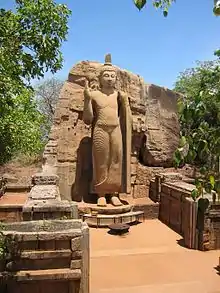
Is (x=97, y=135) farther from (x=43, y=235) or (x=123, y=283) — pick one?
(x=43, y=235)

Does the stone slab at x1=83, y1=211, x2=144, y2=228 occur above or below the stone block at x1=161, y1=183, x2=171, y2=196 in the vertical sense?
below

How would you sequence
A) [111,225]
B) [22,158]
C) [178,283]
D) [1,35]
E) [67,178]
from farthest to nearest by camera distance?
[22,158] → [67,178] → [111,225] → [178,283] → [1,35]

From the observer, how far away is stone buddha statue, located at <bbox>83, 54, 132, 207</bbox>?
26.3 feet

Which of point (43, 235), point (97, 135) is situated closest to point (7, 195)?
point (97, 135)

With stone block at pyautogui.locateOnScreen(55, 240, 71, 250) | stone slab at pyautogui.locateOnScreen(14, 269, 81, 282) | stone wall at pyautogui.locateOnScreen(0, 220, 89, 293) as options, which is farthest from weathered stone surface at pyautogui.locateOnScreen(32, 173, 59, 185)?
stone slab at pyautogui.locateOnScreen(14, 269, 81, 282)

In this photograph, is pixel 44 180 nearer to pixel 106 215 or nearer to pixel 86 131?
pixel 106 215

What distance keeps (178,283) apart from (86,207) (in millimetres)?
3549

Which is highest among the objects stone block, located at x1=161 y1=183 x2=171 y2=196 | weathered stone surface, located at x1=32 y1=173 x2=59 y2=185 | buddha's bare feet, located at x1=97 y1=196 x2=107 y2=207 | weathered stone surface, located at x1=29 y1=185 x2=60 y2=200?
weathered stone surface, located at x1=32 y1=173 x2=59 y2=185

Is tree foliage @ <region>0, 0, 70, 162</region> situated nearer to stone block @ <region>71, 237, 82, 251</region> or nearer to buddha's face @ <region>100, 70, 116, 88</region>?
stone block @ <region>71, 237, 82, 251</region>

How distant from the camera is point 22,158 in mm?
18312

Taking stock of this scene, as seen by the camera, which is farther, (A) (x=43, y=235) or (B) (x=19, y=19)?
(A) (x=43, y=235)

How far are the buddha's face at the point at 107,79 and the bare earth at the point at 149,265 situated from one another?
3390 millimetres

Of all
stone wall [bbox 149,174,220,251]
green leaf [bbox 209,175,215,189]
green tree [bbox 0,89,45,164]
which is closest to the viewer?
green leaf [bbox 209,175,215,189]

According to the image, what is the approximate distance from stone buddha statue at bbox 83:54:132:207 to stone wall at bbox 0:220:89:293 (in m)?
4.32
